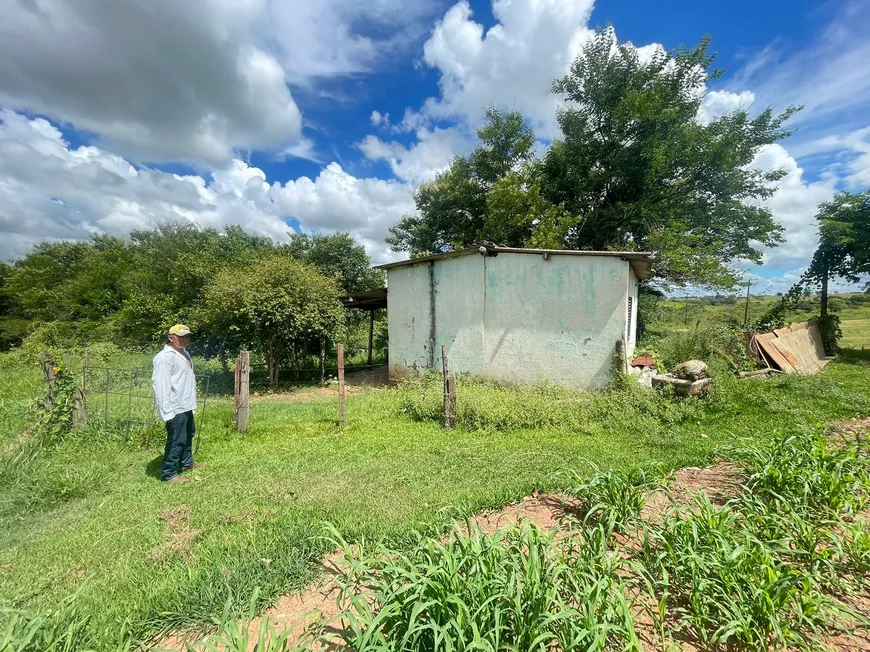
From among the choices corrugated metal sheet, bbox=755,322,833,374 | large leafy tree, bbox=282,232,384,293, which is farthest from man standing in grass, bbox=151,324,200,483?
large leafy tree, bbox=282,232,384,293

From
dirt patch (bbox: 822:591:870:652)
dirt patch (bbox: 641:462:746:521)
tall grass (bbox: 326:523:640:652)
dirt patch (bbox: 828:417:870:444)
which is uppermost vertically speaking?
tall grass (bbox: 326:523:640:652)

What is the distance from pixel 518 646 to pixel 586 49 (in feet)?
71.6

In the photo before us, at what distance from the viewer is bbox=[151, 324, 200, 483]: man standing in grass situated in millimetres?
4344

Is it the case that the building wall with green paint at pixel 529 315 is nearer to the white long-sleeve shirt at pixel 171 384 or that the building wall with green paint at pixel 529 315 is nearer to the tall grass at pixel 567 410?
the tall grass at pixel 567 410

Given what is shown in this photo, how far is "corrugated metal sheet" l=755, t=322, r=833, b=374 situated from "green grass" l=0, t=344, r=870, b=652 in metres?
1.79

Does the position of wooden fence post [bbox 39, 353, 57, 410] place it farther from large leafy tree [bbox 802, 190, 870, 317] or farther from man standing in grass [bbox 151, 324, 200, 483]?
large leafy tree [bbox 802, 190, 870, 317]

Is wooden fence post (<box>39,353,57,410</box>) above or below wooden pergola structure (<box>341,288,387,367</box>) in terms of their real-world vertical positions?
below

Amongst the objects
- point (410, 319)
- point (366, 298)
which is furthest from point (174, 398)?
point (366, 298)

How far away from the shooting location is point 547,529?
10.0 feet

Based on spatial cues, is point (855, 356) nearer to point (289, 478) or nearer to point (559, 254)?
point (559, 254)

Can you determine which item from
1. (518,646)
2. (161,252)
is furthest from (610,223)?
(161,252)

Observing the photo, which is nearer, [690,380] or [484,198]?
[690,380]

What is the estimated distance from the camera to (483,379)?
9.37 metres

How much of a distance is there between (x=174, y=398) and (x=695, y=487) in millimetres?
6211
